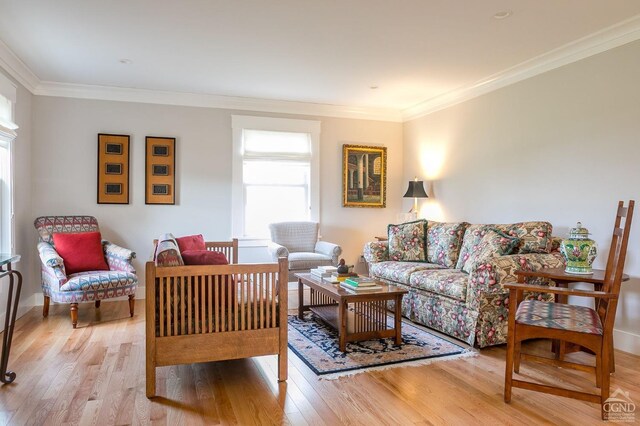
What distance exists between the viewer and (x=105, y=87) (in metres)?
4.90

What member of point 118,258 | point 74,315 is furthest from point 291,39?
point 74,315

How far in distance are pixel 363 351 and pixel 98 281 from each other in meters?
2.53

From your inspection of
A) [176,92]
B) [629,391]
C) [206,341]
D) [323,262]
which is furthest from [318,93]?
[629,391]

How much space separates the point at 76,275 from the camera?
4055 mm

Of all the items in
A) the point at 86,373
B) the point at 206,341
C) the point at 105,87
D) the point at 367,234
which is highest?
the point at 105,87

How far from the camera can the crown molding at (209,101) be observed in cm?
484

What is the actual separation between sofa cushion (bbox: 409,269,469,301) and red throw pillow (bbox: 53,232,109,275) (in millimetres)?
3240

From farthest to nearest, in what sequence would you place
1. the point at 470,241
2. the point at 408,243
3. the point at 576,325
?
the point at 408,243 < the point at 470,241 < the point at 576,325

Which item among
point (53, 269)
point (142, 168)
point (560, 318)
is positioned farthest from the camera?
point (142, 168)

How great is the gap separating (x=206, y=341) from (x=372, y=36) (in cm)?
267

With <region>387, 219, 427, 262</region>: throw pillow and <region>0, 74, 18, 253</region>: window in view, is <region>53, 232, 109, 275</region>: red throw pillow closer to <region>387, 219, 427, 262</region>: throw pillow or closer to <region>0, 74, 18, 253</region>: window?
<region>0, 74, 18, 253</region>: window

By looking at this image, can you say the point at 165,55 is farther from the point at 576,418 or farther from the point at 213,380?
the point at 576,418

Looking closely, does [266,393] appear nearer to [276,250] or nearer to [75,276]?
[276,250]

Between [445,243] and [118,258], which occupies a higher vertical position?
[445,243]
